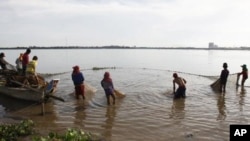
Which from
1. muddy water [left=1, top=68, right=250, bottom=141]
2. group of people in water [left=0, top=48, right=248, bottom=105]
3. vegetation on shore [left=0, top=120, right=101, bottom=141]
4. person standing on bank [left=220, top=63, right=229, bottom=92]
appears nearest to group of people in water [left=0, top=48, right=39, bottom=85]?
group of people in water [left=0, top=48, right=248, bottom=105]

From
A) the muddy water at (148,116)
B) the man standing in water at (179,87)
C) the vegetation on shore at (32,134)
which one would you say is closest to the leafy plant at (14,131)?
the vegetation on shore at (32,134)

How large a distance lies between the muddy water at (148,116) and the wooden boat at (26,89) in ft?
1.94

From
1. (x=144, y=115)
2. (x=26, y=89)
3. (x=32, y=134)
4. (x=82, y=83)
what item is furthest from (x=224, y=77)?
(x=32, y=134)

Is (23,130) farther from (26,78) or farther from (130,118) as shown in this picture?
(26,78)

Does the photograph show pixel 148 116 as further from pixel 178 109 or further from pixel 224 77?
pixel 224 77

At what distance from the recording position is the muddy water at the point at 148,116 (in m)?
10.4

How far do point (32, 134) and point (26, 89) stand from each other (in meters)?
5.88

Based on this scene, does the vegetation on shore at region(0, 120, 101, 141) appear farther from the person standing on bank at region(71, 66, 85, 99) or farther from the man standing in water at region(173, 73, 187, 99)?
the man standing in water at region(173, 73, 187, 99)

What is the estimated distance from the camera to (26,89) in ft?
50.8

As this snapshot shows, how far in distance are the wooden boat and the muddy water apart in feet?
1.94

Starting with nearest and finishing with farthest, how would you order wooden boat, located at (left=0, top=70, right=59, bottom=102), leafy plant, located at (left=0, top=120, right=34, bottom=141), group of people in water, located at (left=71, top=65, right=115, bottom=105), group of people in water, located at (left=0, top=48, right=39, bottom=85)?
leafy plant, located at (left=0, top=120, right=34, bottom=141)
group of people in water, located at (left=71, top=65, right=115, bottom=105)
wooden boat, located at (left=0, top=70, right=59, bottom=102)
group of people in water, located at (left=0, top=48, right=39, bottom=85)

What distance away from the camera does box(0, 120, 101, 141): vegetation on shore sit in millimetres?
8859

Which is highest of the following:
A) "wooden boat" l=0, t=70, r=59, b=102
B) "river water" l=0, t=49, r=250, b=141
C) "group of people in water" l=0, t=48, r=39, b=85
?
"group of people in water" l=0, t=48, r=39, b=85

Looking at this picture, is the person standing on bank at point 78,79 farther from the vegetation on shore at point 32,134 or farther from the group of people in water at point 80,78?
the vegetation on shore at point 32,134
